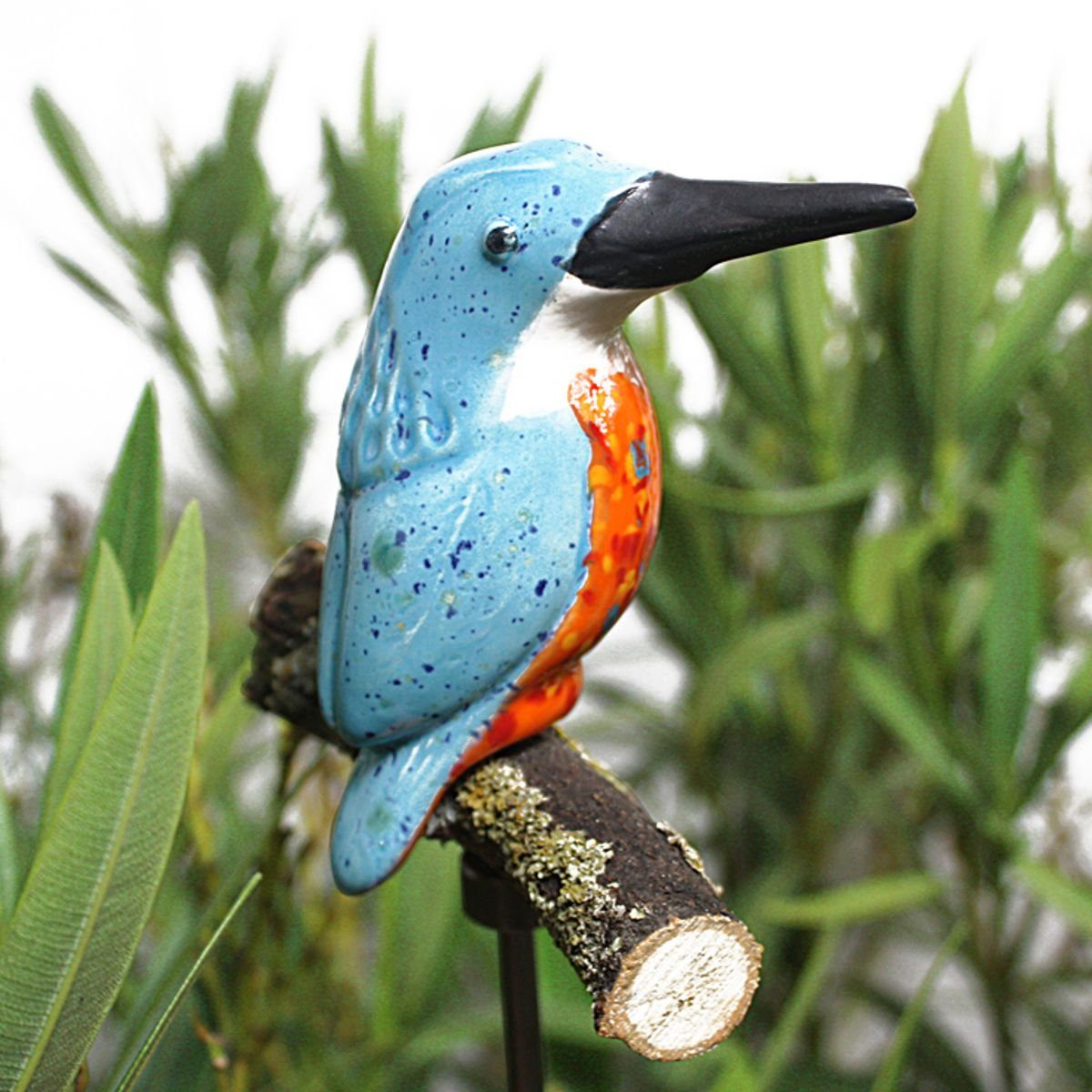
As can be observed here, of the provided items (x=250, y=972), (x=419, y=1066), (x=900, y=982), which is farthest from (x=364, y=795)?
(x=900, y=982)

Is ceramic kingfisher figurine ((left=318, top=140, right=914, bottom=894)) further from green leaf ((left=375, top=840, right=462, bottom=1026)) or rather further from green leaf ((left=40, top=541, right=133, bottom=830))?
green leaf ((left=375, top=840, right=462, bottom=1026))

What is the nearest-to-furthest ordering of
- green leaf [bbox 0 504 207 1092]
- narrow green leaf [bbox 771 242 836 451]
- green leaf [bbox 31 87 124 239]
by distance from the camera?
1. green leaf [bbox 0 504 207 1092]
2. narrow green leaf [bbox 771 242 836 451]
3. green leaf [bbox 31 87 124 239]

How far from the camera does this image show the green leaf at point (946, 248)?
57 centimetres

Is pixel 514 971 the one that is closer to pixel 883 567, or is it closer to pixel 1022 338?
pixel 883 567

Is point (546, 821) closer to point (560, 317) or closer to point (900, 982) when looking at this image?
point (560, 317)

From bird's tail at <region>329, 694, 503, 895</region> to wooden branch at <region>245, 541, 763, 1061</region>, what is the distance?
2 centimetres

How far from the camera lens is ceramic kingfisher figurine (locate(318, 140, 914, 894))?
0.32m

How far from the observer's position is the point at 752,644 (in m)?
0.65

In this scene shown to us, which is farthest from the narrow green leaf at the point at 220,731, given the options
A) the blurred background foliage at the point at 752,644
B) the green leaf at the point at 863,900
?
the green leaf at the point at 863,900

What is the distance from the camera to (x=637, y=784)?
0.89 metres

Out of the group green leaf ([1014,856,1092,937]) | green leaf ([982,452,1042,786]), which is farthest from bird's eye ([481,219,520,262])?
green leaf ([1014,856,1092,937])

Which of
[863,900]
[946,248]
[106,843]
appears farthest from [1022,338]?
[106,843]

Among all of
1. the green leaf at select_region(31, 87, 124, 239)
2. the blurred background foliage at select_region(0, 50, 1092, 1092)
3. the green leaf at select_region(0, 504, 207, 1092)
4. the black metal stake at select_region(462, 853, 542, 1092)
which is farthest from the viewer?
the green leaf at select_region(31, 87, 124, 239)

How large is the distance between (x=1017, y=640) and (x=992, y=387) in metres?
0.14
